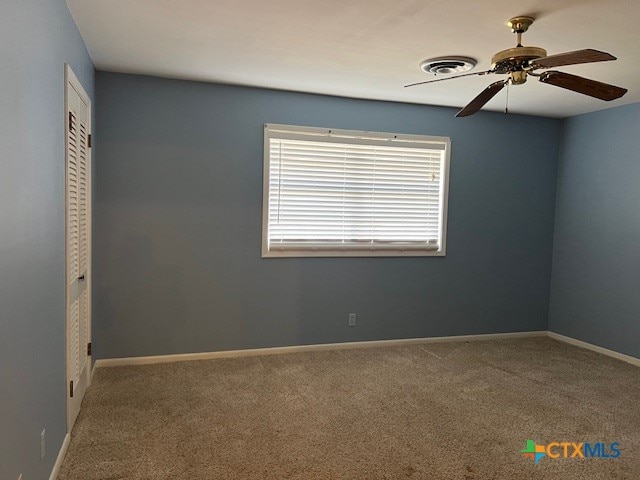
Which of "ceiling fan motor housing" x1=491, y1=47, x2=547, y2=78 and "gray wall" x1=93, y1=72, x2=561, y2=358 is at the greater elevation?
"ceiling fan motor housing" x1=491, y1=47, x2=547, y2=78

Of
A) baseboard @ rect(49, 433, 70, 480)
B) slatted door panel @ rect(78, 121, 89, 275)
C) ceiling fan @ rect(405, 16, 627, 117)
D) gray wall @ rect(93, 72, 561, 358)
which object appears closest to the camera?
baseboard @ rect(49, 433, 70, 480)

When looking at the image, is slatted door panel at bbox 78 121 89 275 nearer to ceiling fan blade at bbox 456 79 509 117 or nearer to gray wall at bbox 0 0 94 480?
gray wall at bbox 0 0 94 480

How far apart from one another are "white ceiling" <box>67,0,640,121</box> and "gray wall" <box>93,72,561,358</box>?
405 mm

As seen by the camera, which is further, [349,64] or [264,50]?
[349,64]

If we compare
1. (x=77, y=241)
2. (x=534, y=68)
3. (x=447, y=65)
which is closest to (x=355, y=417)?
(x=77, y=241)

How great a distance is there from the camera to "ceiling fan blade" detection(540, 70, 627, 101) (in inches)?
101

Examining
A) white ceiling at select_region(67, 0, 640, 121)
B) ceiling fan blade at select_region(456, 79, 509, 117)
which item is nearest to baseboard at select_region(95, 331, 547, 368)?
white ceiling at select_region(67, 0, 640, 121)

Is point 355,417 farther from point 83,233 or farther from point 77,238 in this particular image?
point 83,233

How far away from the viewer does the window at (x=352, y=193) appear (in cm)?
457

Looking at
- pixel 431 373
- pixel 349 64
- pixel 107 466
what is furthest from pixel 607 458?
pixel 349 64

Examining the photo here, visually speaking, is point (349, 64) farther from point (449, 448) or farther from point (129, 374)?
point (129, 374)

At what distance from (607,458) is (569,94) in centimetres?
307

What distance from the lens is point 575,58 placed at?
7.55 ft

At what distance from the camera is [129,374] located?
394cm
